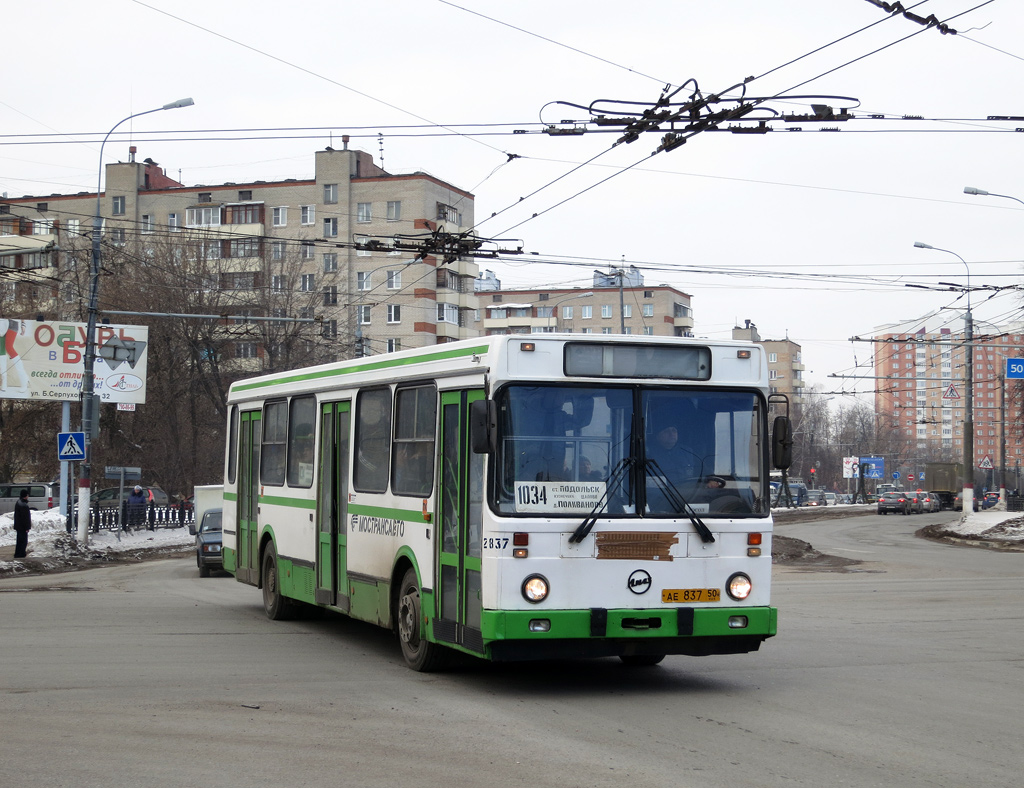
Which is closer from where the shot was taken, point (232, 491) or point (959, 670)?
point (959, 670)

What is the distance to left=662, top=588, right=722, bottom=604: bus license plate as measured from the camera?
9.24 metres

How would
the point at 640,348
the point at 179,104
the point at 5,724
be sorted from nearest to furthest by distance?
the point at 5,724 → the point at 640,348 → the point at 179,104

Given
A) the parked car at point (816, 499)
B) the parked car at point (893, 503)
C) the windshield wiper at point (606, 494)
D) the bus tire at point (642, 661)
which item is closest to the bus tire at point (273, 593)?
the bus tire at point (642, 661)

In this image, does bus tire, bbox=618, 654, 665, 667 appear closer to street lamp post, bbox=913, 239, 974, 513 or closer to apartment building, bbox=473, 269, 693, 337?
street lamp post, bbox=913, 239, 974, 513

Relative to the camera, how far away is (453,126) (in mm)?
17281

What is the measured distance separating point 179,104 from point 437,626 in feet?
54.9

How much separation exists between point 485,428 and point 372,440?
289cm

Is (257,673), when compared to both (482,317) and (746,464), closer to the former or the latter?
(746,464)

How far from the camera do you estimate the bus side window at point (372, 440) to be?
11.2m

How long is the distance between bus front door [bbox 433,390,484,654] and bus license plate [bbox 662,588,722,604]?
135 cm

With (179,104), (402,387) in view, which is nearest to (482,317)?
(179,104)

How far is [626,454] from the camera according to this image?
9258 millimetres

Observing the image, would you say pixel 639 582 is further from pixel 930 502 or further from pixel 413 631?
pixel 930 502

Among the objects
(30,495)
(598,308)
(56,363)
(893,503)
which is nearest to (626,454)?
(56,363)
